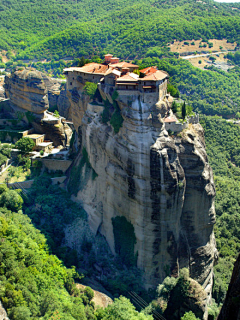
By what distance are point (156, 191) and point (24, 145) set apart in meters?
21.5

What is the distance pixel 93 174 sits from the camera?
46562 millimetres

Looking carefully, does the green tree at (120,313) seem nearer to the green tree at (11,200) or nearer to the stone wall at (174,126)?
the green tree at (11,200)

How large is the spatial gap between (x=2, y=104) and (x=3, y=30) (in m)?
80.6

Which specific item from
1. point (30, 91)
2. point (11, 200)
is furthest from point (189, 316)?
point (30, 91)

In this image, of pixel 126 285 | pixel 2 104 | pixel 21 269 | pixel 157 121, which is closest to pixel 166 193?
pixel 157 121

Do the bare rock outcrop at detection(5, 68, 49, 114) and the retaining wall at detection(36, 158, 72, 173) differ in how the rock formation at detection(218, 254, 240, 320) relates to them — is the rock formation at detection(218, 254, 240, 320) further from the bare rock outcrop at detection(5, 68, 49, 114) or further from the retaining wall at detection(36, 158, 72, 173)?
the bare rock outcrop at detection(5, 68, 49, 114)

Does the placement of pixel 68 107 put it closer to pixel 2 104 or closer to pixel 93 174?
pixel 2 104

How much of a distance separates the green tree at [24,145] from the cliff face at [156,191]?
10.5 m

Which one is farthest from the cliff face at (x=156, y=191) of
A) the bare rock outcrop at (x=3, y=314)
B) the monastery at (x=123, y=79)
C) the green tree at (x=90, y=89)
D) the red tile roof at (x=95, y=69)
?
the bare rock outcrop at (x=3, y=314)

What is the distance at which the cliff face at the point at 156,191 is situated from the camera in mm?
37438

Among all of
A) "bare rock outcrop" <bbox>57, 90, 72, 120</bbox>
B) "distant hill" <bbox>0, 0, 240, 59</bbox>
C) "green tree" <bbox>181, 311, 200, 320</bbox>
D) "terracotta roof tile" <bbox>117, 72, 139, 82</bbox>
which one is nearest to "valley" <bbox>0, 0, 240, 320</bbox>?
"green tree" <bbox>181, 311, 200, 320</bbox>

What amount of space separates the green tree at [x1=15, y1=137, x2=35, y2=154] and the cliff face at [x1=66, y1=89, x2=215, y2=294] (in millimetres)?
10462

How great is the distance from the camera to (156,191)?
37688 millimetres

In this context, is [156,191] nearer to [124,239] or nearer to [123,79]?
[124,239]
